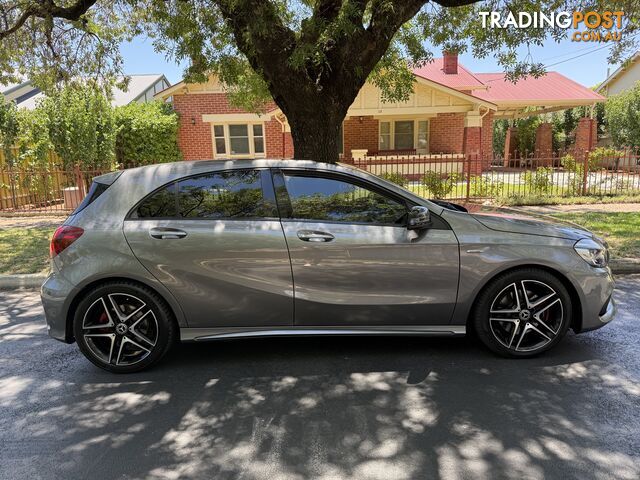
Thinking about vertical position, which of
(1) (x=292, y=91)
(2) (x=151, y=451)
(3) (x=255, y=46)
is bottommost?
(2) (x=151, y=451)

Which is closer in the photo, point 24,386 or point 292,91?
point 24,386

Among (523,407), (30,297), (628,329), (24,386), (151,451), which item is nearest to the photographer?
(151,451)

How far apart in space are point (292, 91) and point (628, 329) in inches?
180

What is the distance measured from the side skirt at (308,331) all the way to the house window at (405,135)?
17.7 metres

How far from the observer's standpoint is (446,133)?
20344 millimetres

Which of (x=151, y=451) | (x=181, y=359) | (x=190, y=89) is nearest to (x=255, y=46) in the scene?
(x=181, y=359)

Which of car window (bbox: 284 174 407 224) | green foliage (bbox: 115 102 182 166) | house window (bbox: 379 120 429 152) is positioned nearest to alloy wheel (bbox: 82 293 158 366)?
car window (bbox: 284 174 407 224)

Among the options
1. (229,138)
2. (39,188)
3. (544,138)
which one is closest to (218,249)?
(39,188)

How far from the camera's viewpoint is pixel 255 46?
623 cm

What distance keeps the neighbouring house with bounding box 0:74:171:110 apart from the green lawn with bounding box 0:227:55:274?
17039 millimetres

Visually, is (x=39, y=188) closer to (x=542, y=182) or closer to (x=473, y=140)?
(x=542, y=182)

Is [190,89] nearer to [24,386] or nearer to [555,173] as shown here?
[555,173]

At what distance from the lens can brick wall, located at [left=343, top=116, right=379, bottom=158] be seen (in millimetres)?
20547

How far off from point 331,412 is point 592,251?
93.6 inches
